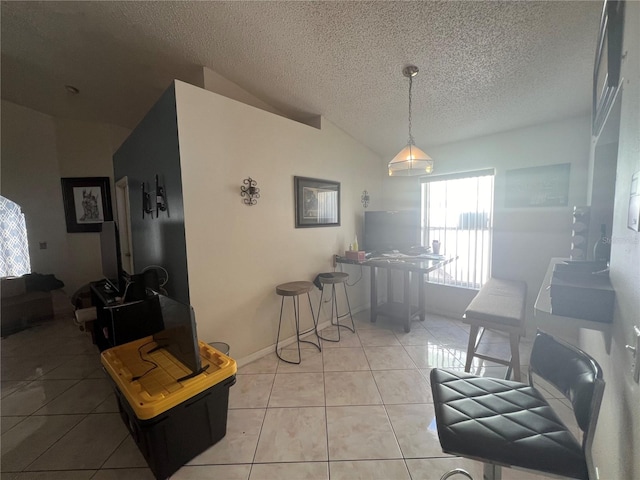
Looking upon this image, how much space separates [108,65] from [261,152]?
1.74m

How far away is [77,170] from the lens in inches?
155

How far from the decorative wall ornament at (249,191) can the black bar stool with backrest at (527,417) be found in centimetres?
198

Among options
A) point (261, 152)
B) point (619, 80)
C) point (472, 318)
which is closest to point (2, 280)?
point (261, 152)

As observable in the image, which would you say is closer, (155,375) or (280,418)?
(155,375)

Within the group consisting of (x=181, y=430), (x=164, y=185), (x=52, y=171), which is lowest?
(x=181, y=430)

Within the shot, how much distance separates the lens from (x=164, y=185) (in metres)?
2.25

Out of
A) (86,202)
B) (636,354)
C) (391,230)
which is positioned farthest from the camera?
(86,202)

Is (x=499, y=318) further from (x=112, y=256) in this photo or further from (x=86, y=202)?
(x=86, y=202)

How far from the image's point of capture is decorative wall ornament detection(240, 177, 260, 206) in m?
2.33

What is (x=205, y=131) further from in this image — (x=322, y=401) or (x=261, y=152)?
(x=322, y=401)

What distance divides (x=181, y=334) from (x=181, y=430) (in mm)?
513

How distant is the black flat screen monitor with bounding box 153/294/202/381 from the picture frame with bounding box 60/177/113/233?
355 cm

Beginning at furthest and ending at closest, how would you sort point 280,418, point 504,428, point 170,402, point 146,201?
point 146,201 → point 280,418 → point 170,402 → point 504,428

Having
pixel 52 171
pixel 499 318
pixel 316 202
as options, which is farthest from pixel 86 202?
pixel 499 318
